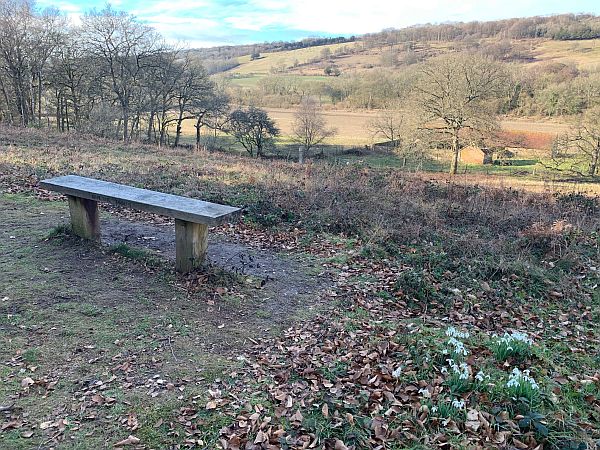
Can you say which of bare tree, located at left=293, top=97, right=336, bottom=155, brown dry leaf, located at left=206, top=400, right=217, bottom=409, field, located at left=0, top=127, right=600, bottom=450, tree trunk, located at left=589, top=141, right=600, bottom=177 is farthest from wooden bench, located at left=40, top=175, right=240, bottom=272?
tree trunk, located at left=589, top=141, right=600, bottom=177

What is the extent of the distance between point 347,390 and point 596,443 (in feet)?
5.01

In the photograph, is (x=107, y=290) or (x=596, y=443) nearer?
(x=596, y=443)

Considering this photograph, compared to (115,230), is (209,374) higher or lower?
lower

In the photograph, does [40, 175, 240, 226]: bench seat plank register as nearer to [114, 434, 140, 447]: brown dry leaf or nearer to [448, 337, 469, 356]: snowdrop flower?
[114, 434, 140, 447]: brown dry leaf

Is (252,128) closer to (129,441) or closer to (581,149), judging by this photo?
(581,149)

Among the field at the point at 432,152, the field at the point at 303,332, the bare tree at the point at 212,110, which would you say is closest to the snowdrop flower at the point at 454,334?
the field at the point at 303,332

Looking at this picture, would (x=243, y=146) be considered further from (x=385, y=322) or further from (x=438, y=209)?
(x=385, y=322)

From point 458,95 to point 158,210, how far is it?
25.6 m

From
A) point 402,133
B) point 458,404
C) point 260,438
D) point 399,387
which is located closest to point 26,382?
point 260,438

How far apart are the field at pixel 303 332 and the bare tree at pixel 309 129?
26533mm

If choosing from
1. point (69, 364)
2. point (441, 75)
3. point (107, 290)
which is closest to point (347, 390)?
point (69, 364)

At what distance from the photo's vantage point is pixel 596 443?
107 inches

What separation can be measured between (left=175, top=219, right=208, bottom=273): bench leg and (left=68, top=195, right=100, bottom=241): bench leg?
1.39 metres

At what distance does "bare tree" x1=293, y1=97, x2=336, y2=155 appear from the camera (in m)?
33.6
